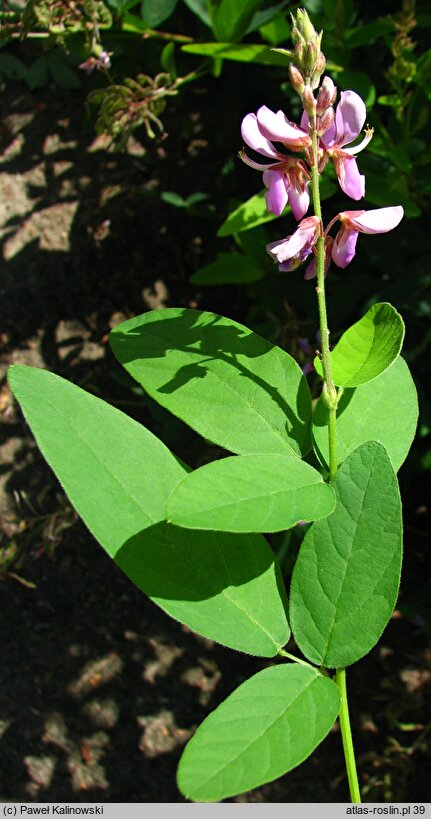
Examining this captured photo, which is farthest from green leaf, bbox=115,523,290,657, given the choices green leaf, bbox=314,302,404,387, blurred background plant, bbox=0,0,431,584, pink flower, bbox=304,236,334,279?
blurred background plant, bbox=0,0,431,584

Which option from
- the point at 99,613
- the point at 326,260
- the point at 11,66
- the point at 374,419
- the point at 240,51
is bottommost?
the point at 99,613

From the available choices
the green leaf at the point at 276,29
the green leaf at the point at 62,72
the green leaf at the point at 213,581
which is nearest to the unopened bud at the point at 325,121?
the green leaf at the point at 213,581

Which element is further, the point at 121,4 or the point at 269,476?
the point at 121,4

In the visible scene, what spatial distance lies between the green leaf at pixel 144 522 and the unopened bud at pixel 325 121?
0.41m

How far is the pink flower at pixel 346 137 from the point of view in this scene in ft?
2.88

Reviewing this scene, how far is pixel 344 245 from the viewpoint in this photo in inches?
37.5

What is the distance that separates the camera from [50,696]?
2.50m

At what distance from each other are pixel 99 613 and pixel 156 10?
5.79ft

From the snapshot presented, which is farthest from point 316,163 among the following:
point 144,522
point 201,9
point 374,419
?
point 201,9

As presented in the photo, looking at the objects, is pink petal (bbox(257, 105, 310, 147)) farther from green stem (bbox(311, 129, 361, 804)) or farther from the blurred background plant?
the blurred background plant

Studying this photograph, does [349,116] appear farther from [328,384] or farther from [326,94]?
[328,384]

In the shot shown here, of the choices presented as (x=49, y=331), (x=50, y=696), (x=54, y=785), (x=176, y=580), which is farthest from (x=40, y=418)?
(x=54, y=785)

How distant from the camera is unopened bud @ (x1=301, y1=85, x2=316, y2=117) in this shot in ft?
2.80

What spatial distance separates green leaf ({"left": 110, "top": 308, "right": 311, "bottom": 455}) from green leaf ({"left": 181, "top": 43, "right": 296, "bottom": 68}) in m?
0.86
